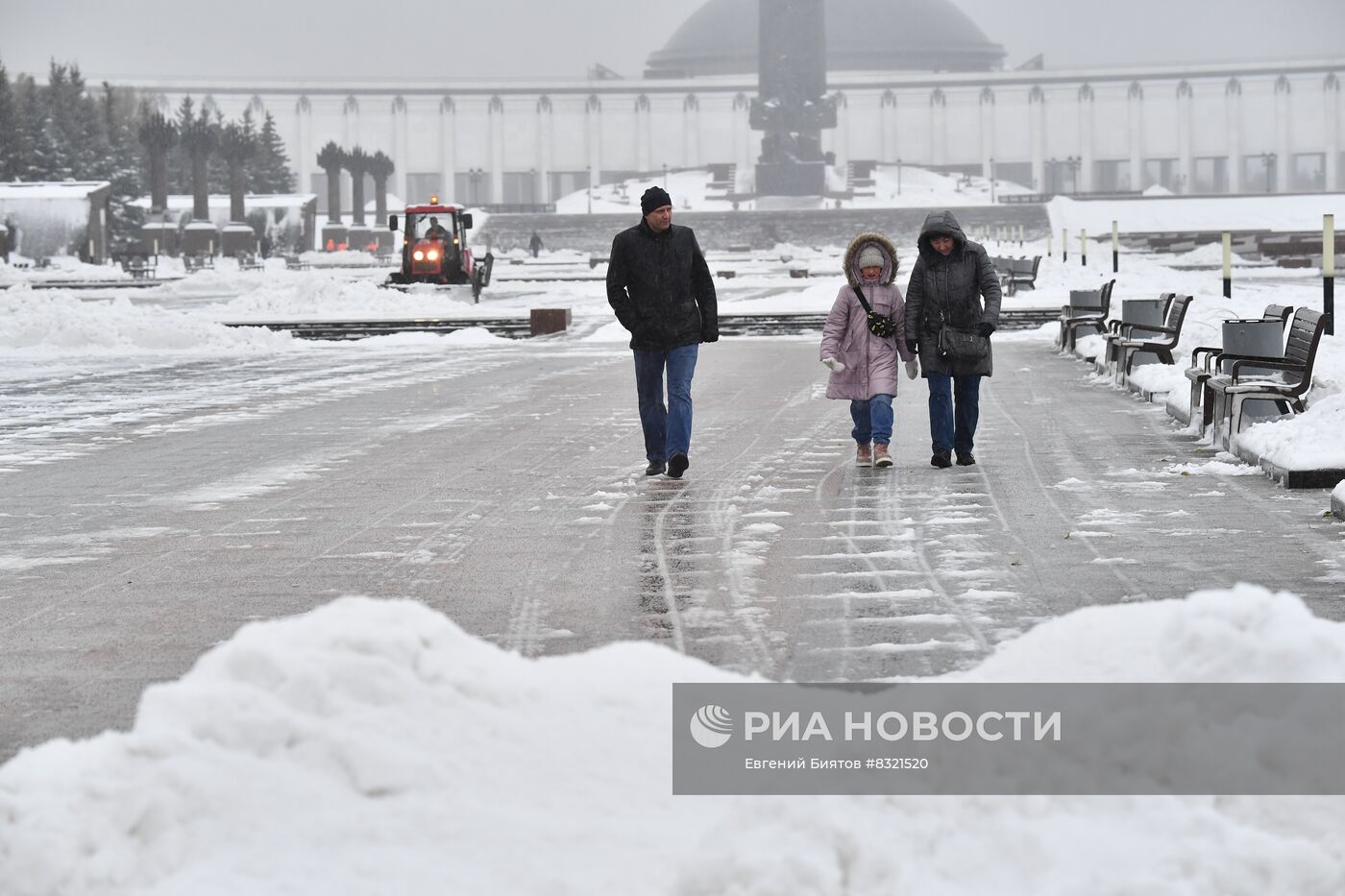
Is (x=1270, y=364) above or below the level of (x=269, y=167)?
below

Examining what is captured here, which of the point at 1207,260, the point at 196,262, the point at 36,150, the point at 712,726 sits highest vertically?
the point at 36,150

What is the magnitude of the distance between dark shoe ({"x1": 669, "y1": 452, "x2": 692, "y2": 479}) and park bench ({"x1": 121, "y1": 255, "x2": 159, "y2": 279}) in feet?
172

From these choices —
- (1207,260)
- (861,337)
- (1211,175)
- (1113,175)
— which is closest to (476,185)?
(1113,175)

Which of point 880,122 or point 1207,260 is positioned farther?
point 880,122

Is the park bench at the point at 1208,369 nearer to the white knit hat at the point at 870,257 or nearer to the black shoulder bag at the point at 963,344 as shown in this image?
the black shoulder bag at the point at 963,344

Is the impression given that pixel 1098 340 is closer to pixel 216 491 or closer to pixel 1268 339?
pixel 1268 339

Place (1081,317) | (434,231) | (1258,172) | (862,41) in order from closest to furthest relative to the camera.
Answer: (1081,317)
(434,231)
(1258,172)
(862,41)

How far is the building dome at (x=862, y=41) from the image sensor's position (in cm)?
16700

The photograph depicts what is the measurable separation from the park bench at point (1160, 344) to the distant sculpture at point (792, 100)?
278ft

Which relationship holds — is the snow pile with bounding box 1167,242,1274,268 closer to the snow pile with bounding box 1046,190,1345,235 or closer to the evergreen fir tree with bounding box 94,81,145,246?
the snow pile with bounding box 1046,190,1345,235

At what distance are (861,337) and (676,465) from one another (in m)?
1.43

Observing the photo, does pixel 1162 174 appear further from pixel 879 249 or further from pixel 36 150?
pixel 879 249

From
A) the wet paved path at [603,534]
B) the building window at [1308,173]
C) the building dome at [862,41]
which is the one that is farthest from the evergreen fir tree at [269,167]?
the wet paved path at [603,534]

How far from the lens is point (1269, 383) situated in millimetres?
11703
